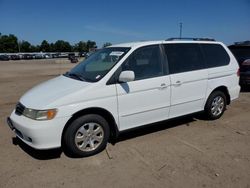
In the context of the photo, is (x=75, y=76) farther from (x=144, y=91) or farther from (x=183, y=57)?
(x=183, y=57)

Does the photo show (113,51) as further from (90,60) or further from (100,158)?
(100,158)

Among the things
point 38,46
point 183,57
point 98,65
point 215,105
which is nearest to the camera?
point 98,65

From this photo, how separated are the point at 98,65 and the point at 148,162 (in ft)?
6.32

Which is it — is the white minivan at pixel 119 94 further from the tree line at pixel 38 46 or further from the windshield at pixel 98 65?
the tree line at pixel 38 46

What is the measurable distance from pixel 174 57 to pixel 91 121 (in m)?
2.05

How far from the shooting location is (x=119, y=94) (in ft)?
13.3

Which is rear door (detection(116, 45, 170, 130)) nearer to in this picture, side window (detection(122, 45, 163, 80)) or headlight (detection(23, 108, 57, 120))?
side window (detection(122, 45, 163, 80))

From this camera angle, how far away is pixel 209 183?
3.19 meters

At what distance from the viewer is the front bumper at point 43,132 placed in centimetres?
355

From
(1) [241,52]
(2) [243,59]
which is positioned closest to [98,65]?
(2) [243,59]

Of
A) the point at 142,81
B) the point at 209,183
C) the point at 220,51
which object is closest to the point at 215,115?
the point at 220,51

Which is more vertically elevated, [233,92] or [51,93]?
[51,93]

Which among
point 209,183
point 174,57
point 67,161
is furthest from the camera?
point 174,57

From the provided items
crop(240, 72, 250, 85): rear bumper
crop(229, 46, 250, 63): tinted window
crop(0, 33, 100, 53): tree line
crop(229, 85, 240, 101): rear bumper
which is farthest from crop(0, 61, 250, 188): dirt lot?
crop(0, 33, 100, 53): tree line
